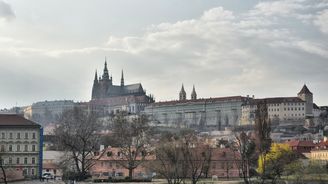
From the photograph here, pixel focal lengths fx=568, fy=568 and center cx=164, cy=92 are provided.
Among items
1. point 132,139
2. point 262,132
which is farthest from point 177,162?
point 132,139

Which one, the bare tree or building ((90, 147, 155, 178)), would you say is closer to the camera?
the bare tree

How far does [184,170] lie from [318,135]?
129979 mm

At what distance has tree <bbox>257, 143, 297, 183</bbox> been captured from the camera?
63.8m

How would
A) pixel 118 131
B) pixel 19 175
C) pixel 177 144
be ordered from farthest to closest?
pixel 118 131, pixel 19 175, pixel 177 144

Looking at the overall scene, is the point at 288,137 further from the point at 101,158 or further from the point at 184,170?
the point at 184,170

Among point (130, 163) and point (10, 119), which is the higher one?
point (10, 119)

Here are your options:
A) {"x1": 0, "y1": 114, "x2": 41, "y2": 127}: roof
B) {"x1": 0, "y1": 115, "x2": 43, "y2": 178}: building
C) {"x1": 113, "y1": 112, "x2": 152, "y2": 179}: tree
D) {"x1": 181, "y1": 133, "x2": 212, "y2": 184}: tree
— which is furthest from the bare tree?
{"x1": 0, "y1": 114, "x2": 41, "y2": 127}: roof

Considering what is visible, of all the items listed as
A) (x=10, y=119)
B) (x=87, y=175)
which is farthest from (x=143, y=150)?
(x=10, y=119)

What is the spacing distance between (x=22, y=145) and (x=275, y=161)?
1266 inches

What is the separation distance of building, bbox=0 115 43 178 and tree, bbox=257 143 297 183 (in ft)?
94.0

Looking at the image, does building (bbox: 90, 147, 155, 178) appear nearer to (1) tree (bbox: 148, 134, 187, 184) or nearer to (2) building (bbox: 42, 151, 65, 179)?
(2) building (bbox: 42, 151, 65, 179)

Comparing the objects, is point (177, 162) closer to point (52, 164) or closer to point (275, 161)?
point (275, 161)

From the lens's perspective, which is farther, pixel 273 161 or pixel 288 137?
pixel 288 137

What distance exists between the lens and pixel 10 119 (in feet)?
244
